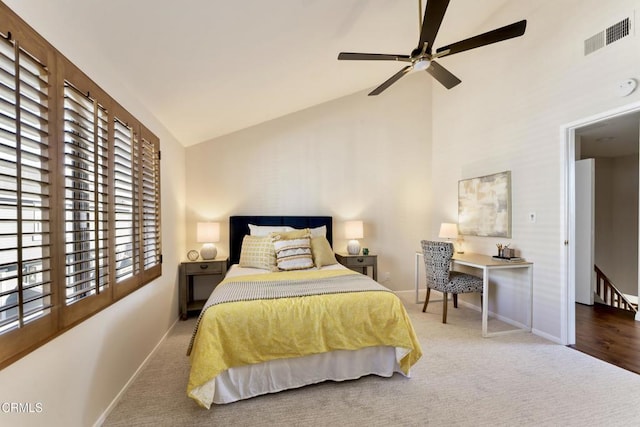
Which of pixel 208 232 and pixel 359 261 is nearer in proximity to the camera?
pixel 208 232

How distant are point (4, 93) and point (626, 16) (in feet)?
13.5

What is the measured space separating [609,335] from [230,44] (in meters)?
4.61

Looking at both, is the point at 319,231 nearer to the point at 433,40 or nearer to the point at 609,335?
the point at 433,40

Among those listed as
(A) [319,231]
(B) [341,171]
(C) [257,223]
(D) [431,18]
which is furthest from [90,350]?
(B) [341,171]

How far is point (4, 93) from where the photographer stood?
1.07 metres

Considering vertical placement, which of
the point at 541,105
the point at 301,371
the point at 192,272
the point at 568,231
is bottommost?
the point at 301,371

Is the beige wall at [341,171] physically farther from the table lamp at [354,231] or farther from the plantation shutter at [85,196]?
the plantation shutter at [85,196]

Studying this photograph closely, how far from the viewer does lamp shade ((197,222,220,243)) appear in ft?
12.2

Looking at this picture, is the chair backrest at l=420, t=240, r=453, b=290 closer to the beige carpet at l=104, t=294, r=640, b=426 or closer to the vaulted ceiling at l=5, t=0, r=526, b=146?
the beige carpet at l=104, t=294, r=640, b=426

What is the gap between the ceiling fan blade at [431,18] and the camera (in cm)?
170

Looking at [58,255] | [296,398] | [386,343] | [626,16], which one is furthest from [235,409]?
[626,16]

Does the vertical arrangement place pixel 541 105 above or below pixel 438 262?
above

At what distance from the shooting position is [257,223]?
13.3ft

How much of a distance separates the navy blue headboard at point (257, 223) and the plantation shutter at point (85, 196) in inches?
84.1
